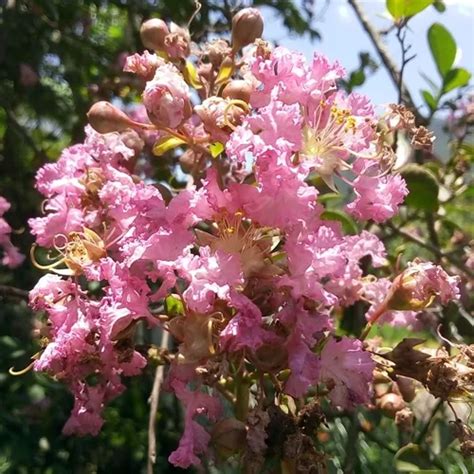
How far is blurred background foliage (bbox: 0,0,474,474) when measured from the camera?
47.5 inches

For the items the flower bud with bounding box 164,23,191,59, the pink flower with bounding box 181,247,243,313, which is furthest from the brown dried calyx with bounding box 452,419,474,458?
the flower bud with bounding box 164,23,191,59

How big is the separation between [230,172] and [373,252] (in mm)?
202

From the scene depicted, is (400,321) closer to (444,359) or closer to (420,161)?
(444,359)

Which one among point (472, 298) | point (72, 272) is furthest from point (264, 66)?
point (472, 298)

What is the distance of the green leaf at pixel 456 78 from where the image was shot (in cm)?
142

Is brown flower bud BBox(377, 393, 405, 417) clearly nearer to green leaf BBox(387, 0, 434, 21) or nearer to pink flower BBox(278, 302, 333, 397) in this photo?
pink flower BBox(278, 302, 333, 397)

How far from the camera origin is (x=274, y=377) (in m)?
0.77

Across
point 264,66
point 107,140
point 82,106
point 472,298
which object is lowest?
point 82,106

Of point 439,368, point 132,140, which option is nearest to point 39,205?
point 132,140

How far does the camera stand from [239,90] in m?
0.81

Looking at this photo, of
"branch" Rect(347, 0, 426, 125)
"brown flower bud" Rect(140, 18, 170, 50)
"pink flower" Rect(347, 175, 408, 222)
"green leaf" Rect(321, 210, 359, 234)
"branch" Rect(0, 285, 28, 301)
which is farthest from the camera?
"branch" Rect(347, 0, 426, 125)

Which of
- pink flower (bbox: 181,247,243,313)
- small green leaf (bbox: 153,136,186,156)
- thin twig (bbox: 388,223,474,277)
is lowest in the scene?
thin twig (bbox: 388,223,474,277)

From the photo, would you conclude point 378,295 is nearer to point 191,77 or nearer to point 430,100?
point 191,77

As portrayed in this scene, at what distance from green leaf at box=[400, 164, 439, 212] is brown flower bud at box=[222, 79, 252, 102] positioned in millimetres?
381
